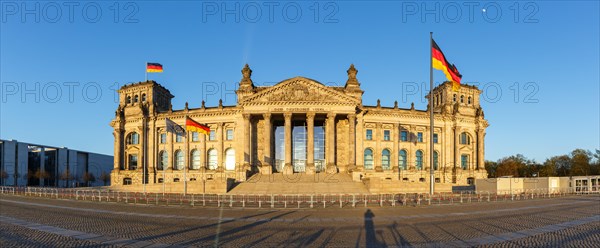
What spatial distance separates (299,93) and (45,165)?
111 m

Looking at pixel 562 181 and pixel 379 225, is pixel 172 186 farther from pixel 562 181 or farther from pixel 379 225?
pixel 562 181

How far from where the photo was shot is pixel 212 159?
80000 millimetres

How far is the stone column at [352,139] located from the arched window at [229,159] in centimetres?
2342

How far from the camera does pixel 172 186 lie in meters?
55.6

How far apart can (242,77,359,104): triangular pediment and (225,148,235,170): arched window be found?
13606 mm

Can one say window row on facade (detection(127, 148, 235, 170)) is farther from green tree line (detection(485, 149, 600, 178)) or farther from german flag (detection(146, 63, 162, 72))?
green tree line (detection(485, 149, 600, 178))

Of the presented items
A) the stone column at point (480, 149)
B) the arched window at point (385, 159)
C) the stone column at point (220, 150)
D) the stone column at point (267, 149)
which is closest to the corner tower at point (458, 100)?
the stone column at point (480, 149)

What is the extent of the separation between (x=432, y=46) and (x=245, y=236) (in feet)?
77.1

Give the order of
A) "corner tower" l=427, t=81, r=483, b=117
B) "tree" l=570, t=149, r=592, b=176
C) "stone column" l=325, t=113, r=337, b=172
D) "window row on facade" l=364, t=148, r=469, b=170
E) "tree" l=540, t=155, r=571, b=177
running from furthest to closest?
"tree" l=540, t=155, r=571, b=177 < "tree" l=570, t=149, r=592, b=176 < "corner tower" l=427, t=81, r=483, b=117 < "window row on facade" l=364, t=148, r=469, b=170 < "stone column" l=325, t=113, r=337, b=172

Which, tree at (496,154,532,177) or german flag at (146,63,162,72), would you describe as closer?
german flag at (146,63,162,72)

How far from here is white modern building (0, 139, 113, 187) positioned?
118625mm

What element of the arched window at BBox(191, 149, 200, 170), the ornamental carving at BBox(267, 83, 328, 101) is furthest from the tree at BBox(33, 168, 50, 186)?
the ornamental carving at BBox(267, 83, 328, 101)

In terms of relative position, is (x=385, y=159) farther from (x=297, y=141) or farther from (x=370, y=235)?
(x=370, y=235)

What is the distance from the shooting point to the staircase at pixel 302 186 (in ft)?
176
